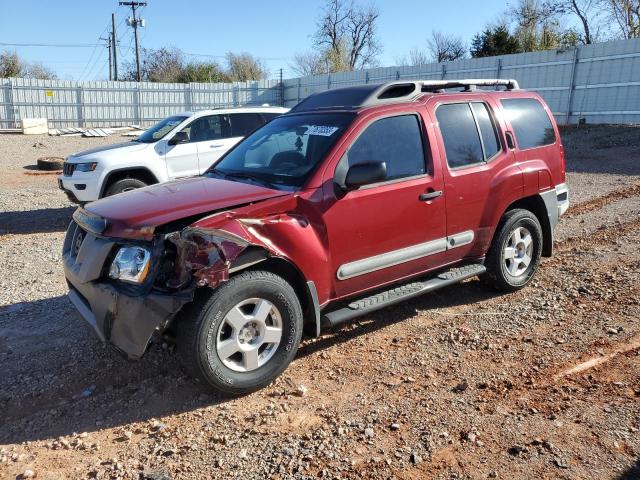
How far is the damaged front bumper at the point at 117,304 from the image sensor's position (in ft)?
11.0

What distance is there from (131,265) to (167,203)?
0.55 m

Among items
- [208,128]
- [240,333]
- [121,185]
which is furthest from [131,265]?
[208,128]

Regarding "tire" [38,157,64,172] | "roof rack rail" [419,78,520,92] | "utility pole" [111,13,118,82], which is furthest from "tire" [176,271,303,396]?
"utility pole" [111,13,118,82]

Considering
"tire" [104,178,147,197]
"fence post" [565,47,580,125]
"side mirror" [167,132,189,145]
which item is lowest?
"tire" [104,178,147,197]

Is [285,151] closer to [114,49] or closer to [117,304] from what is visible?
[117,304]

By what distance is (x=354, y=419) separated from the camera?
3416mm

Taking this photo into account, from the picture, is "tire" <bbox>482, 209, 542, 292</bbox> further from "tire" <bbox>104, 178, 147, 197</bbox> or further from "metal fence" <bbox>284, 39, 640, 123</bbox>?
"metal fence" <bbox>284, 39, 640, 123</bbox>

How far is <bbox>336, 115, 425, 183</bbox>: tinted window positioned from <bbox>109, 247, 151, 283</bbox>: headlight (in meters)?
1.59

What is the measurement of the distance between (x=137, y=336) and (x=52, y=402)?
3.04 ft

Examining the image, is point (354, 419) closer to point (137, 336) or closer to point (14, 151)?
point (137, 336)

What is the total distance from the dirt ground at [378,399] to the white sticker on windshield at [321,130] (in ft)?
5.52

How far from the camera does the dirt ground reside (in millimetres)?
3029

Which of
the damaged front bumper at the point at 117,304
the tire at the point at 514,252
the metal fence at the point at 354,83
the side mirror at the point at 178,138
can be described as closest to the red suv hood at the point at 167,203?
the damaged front bumper at the point at 117,304

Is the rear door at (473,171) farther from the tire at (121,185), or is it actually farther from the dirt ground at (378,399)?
the tire at (121,185)
